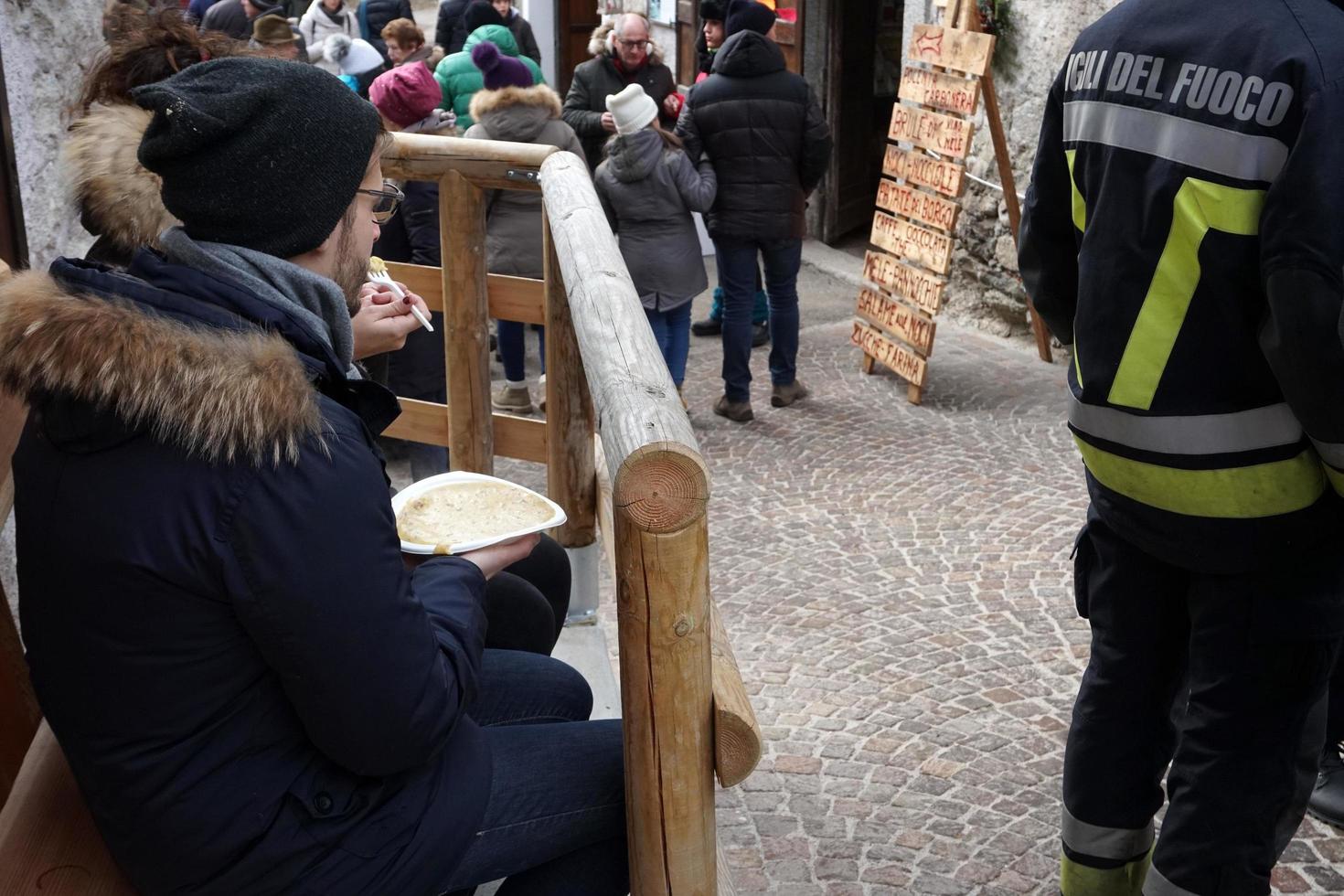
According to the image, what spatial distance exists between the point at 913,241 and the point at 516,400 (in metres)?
2.29

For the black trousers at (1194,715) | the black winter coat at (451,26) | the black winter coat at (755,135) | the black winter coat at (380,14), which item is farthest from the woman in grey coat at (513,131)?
the black winter coat at (380,14)

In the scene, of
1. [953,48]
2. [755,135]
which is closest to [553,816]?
[755,135]

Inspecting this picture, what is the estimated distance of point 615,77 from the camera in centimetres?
818

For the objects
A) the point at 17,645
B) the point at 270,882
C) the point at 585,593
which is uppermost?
the point at 270,882

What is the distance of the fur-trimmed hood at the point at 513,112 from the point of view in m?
6.34

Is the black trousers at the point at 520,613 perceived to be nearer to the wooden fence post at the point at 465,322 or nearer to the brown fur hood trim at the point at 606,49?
the wooden fence post at the point at 465,322

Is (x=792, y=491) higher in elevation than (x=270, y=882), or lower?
lower

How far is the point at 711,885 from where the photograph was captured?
1945 mm

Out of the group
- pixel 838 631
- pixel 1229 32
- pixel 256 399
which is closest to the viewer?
pixel 256 399

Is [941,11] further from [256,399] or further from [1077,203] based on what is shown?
[256,399]

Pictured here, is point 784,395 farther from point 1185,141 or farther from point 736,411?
point 1185,141

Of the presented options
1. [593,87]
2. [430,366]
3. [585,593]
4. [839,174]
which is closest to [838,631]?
[585,593]

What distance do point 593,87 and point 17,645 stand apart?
6.10m

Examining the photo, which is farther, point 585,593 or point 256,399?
point 585,593
